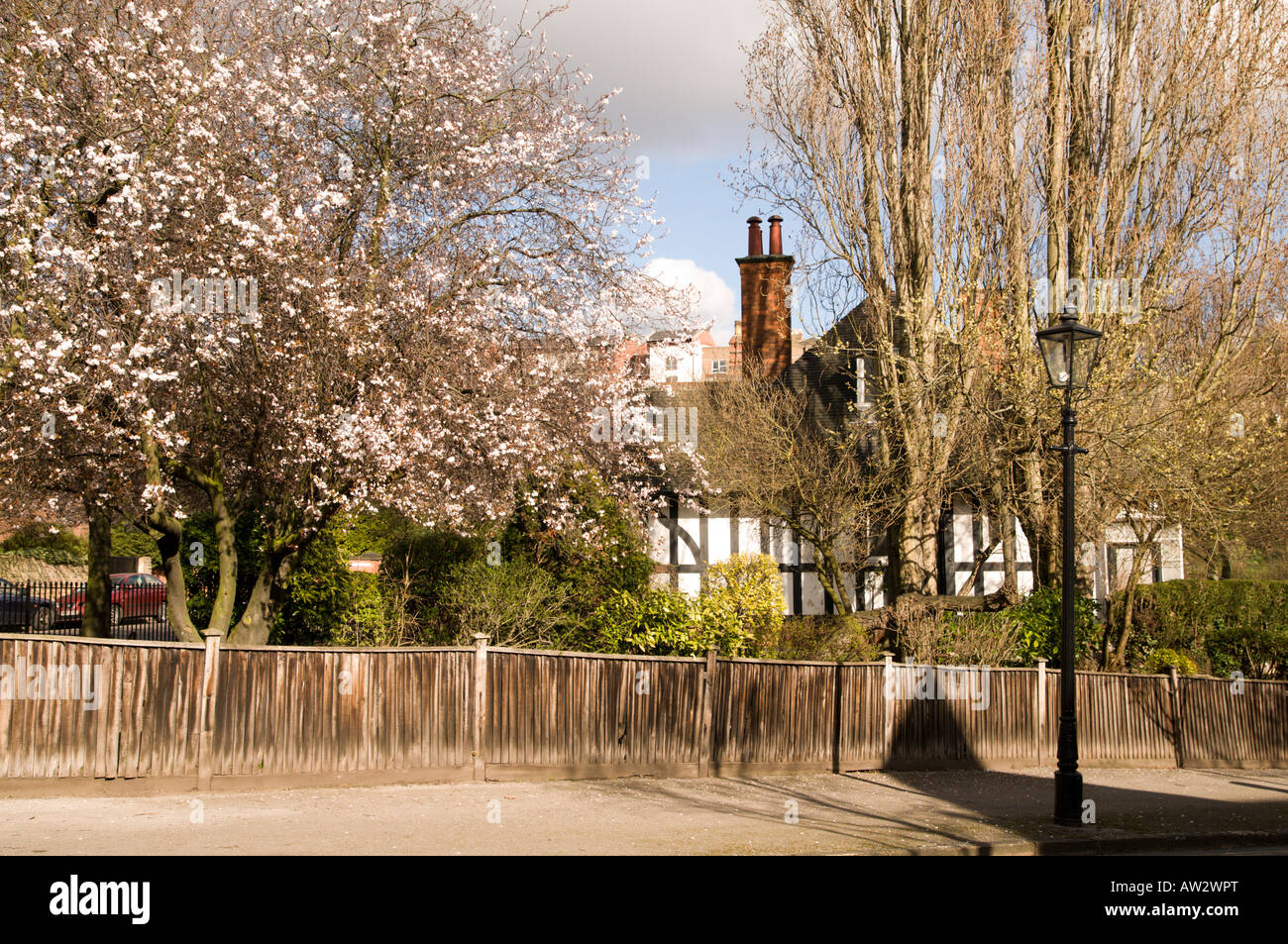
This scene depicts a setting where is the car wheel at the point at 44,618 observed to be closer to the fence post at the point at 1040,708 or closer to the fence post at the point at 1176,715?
the fence post at the point at 1040,708

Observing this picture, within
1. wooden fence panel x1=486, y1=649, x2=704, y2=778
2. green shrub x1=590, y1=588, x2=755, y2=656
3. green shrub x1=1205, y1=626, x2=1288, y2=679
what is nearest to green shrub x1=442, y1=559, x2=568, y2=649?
green shrub x1=590, y1=588, x2=755, y2=656

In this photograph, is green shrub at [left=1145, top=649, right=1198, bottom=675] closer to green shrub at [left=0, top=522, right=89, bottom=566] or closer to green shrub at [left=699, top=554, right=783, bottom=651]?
green shrub at [left=699, top=554, right=783, bottom=651]

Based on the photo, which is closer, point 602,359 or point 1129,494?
point 602,359

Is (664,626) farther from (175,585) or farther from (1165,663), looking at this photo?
(1165,663)

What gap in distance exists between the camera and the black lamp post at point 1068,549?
10.5 meters

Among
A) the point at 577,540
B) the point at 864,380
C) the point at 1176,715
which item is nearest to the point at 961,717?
the point at 1176,715

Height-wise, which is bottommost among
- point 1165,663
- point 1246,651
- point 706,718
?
point 706,718

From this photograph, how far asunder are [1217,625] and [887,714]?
30.6ft

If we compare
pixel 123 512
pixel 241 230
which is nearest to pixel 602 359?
pixel 241 230

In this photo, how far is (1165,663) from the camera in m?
17.9

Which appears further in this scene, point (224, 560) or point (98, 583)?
point (98, 583)

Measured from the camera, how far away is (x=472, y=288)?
1345cm

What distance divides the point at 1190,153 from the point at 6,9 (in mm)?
17487

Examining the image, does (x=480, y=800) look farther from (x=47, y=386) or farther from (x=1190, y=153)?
(x=1190, y=153)
